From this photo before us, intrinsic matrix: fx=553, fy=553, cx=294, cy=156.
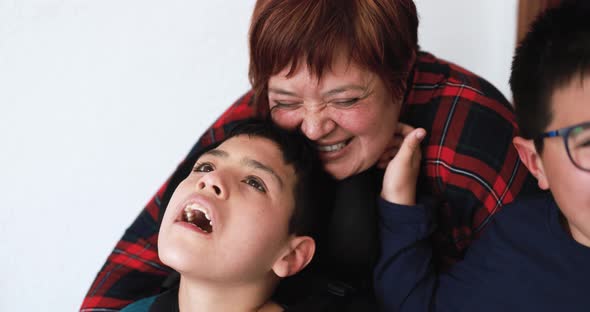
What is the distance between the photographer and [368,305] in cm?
131

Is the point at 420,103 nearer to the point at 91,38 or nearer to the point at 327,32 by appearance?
the point at 327,32

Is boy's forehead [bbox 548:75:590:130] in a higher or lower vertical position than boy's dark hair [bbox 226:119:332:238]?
higher

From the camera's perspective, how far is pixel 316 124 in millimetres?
1274

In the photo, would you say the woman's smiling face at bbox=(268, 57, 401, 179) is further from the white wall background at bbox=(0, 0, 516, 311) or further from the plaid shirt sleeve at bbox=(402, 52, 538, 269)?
the white wall background at bbox=(0, 0, 516, 311)

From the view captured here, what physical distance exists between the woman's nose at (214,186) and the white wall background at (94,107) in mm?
1108

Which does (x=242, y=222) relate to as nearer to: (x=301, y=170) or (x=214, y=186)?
(x=214, y=186)

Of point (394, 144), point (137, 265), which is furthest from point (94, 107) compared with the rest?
point (394, 144)

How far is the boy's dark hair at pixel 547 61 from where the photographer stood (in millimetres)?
1067

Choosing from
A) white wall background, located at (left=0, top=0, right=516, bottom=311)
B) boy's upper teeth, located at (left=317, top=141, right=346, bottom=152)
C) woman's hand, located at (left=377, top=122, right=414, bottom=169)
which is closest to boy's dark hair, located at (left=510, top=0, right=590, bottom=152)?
woman's hand, located at (left=377, top=122, right=414, bottom=169)

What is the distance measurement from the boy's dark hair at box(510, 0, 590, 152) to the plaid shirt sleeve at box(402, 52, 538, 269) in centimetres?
19

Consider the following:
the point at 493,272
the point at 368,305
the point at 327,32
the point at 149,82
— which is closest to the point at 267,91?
the point at 327,32

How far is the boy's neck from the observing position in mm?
1252

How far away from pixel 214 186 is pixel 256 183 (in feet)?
0.34

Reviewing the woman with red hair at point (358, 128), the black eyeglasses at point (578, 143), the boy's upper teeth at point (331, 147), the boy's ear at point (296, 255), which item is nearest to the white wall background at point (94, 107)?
the woman with red hair at point (358, 128)
